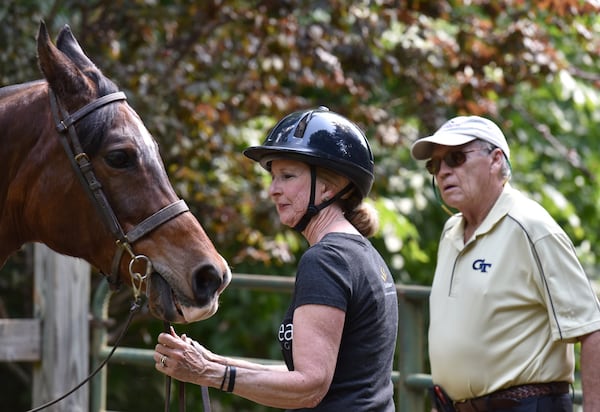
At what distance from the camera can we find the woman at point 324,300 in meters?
2.56

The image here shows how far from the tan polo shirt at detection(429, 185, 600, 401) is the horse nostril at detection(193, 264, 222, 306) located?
102 cm

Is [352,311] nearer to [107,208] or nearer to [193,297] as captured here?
[193,297]

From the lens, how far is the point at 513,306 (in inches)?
129

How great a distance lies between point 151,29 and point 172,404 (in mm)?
2894

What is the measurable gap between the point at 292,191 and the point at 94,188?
0.60 meters

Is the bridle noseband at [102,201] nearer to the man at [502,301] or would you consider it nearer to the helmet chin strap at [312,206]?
the helmet chin strap at [312,206]

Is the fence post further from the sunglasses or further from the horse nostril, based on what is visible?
the horse nostril

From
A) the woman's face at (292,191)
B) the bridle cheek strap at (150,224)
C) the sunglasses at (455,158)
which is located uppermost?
the woman's face at (292,191)

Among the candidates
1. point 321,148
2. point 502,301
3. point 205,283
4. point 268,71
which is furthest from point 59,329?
point 321,148

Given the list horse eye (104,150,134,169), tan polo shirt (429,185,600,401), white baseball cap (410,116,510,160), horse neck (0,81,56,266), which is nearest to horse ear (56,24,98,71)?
horse neck (0,81,56,266)

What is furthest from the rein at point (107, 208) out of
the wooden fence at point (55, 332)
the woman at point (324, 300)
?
the wooden fence at point (55, 332)

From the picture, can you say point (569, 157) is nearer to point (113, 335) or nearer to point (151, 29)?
point (151, 29)

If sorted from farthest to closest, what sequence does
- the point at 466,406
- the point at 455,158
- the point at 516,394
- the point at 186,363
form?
1. the point at 455,158
2. the point at 466,406
3. the point at 516,394
4. the point at 186,363

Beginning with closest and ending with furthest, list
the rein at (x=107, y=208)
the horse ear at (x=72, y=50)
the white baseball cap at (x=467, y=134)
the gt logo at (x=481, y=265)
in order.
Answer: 1. the rein at (x=107, y=208)
2. the horse ear at (x=72, y=50)
3. the gt logo at (x=481, y=265)
4. the white baseball cap at (x=467, y=134)
